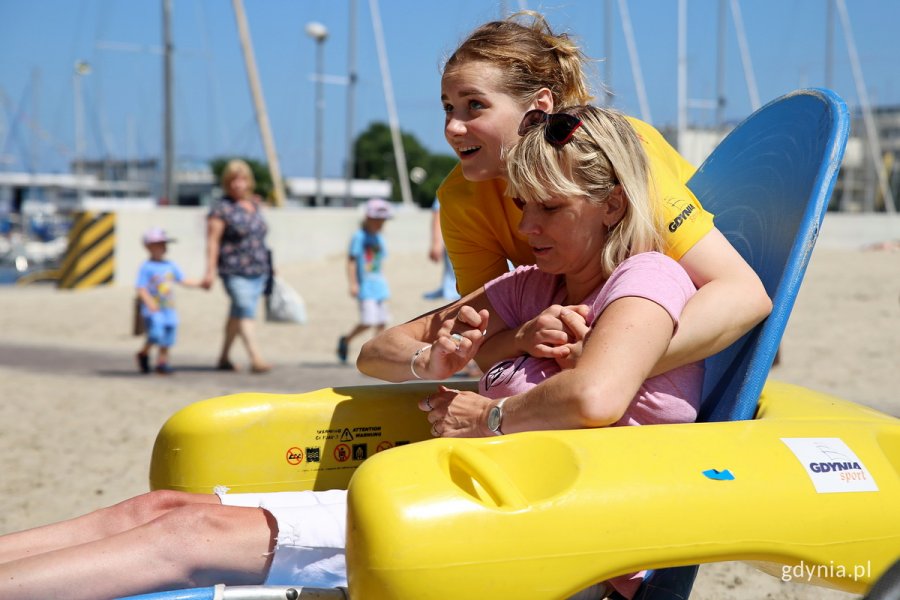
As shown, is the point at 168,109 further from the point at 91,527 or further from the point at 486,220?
the point at 91,527

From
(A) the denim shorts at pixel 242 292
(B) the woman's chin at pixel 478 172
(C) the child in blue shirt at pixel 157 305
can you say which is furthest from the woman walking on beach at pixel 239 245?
(B) the woman's chin at pixel 478 172

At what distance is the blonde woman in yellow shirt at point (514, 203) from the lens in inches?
85.0

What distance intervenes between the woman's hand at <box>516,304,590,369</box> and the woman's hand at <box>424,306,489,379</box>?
15cm

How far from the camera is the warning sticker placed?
1.89m

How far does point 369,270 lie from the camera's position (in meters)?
8.38

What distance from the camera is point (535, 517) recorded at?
67.4 inches

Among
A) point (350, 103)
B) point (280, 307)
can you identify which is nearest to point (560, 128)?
point (280, 307)

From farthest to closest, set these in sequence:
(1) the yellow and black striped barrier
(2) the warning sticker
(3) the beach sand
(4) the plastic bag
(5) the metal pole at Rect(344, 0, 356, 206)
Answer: (5) the metal pole at Rect(344, 0, 356, 206) < (1) the yellow and black striped barrier < (4) the plastic bag < (3) the beach sand < (2) the warning sticker

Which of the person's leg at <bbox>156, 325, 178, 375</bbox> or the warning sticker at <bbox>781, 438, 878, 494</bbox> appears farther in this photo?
the person's leg at <bbox>156, 325, 178, 375</bbox>

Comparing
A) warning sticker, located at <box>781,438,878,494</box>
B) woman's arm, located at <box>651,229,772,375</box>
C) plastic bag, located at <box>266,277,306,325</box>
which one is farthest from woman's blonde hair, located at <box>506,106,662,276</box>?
plastic bag, located at <box>266,277,306,325</box>

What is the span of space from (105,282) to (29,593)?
46.7 feet

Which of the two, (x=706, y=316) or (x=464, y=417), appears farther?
→ (x=464, y=417)

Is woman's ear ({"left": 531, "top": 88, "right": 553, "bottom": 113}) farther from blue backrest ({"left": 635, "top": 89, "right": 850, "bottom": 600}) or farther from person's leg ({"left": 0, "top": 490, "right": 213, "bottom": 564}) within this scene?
person's leg ({"left": 0, "top": 490, "right": 213, "bottom": 564})

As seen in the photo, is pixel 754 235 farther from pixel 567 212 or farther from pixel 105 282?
pixel 105 282
